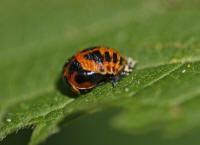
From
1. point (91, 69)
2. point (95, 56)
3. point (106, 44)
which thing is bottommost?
point (106, 44)

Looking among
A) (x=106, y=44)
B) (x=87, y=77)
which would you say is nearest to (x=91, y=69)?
(x=87, y=77)

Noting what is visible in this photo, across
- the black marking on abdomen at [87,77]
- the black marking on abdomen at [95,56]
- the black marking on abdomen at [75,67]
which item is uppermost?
the black marking on abdomen at [95,56]

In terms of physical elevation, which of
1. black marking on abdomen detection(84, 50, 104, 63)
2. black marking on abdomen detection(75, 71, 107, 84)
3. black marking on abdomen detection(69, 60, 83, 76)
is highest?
black marking on abdomen detection(84, 50, 104, 63)

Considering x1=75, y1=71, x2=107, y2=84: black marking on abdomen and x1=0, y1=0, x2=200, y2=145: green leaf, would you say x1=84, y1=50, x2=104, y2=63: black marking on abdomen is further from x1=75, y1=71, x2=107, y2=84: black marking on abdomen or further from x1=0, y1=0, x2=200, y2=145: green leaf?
x1=0, y1=0, x2=200, y2=145: green leaf

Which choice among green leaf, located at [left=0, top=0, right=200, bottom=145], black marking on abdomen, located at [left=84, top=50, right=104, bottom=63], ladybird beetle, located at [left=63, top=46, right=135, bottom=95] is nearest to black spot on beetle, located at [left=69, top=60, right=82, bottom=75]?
ladybird beetle, located at [left=63, top=46, right=135, bottom=95]

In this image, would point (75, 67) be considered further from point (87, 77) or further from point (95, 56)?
point (95, 56)

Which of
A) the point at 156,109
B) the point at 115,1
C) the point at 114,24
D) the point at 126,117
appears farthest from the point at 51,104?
the point at 115,1

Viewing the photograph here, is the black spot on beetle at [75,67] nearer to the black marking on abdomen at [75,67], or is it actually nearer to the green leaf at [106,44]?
the black marking on abdomen at [75,67]

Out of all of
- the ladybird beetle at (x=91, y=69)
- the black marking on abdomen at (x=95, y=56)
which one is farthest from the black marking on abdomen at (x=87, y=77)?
the black marking on abdomen at (x=95, y=56)
